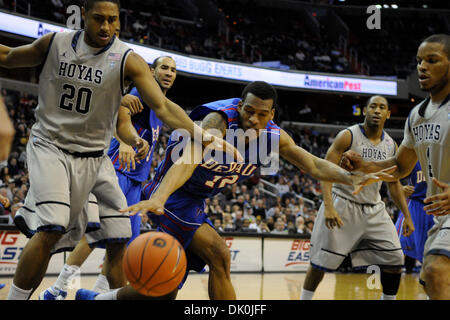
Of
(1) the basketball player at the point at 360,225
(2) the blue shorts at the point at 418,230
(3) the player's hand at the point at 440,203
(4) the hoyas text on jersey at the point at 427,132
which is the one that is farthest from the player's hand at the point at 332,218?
(2) the blue shorts at the point at 418,230

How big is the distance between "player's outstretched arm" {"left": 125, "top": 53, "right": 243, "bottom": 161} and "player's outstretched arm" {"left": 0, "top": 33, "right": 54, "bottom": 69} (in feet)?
1.91

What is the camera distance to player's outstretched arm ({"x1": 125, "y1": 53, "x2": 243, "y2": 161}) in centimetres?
327

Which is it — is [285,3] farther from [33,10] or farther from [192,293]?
[192,293]

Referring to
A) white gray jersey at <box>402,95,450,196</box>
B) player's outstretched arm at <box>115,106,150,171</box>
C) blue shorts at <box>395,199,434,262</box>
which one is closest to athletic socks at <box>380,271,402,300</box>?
blue shorts at <box>395,199,434,262</box>

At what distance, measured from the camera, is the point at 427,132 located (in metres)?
3.64

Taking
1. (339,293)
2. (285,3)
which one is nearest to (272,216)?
(339,293)

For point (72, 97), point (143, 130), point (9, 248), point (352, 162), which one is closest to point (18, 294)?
point (72, 97)

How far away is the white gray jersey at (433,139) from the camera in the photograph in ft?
11.6

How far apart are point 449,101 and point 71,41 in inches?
105

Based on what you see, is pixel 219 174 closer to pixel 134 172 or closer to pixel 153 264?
pixel 153 264

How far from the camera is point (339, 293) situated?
313 inches

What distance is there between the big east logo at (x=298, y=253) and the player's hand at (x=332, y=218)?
6601 millimetres

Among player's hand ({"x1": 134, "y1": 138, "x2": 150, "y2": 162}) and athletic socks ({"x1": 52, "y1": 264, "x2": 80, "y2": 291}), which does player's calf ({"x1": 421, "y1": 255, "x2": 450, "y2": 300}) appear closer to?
player's hand ({"x1": 134, "y1": 138, "x2": 150, "y2": 162})

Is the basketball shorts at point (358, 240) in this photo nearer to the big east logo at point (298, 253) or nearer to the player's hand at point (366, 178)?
the player's hand at point (366, 178)
